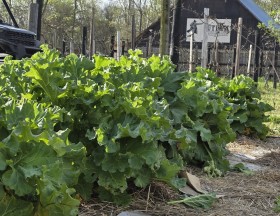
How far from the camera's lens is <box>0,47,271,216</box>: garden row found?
247cm

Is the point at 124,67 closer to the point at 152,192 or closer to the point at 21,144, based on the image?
the point at 152,192

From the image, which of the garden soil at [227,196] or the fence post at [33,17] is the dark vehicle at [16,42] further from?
the garden soil at [227,196]

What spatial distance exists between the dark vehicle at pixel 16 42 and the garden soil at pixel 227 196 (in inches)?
322

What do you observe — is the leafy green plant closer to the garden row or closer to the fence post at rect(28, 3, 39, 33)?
the garden row

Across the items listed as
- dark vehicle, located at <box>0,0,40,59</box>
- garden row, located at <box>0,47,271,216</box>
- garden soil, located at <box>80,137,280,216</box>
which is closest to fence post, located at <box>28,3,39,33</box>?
dark vehicle, located at <box>0,0,40,59</box>

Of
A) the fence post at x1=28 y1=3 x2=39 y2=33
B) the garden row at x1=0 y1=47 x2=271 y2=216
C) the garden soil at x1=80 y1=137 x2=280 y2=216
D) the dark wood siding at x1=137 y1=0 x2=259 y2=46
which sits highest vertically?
the dark wood siding at x1=137 y1=0 x2=259 y2=46

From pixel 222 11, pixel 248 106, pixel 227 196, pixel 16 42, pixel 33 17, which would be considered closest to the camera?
pixel 227 196

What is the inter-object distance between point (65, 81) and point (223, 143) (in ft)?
8.00

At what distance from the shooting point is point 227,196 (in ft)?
14.9

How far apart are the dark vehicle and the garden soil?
26.8 ft

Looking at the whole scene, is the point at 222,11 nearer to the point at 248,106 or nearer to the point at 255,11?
the point at 255,11

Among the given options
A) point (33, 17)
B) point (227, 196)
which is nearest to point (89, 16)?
point (33, 17)

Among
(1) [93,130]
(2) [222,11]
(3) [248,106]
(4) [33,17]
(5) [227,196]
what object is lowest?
A: (5) [227,196]

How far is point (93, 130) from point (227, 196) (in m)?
1.47
